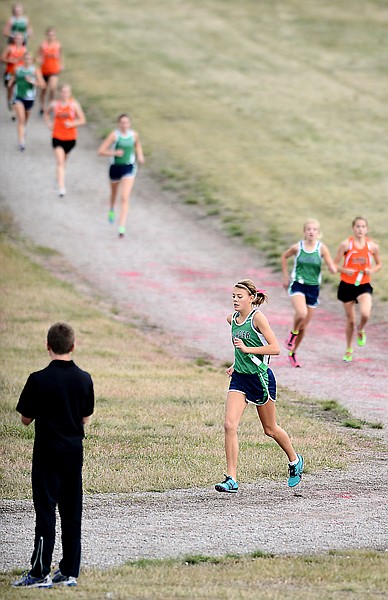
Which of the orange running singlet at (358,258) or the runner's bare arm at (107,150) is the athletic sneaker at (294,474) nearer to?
the orange running singlet at (358,258)

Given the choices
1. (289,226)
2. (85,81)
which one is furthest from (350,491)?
(85,81)

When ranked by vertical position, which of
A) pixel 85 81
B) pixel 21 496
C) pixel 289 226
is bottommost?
pixel 21 496

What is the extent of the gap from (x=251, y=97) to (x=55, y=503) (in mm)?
29565

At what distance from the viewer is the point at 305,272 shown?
15836 millimetres

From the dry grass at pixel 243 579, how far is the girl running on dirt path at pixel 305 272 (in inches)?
279

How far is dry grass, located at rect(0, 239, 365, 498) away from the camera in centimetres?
1131

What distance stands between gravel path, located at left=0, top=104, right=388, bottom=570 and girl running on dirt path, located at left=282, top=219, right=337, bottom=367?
95 cm

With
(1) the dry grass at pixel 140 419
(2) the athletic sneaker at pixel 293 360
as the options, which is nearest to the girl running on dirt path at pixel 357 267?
(2) the athletic sneaker at pixel 293 360

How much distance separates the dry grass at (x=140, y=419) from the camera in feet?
37.1

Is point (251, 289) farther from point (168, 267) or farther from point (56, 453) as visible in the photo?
point (168, 267)

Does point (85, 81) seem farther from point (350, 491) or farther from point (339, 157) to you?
point (350, 491)

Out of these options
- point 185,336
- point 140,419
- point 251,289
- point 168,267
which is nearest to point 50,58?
point 168,267

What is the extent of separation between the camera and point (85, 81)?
36844mm

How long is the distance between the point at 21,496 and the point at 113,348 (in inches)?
264
